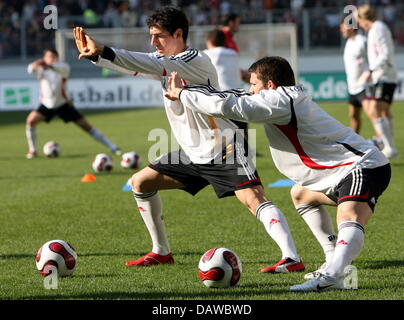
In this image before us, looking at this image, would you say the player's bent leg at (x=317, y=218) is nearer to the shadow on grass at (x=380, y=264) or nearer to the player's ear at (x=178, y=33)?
the shadow on grass at (x=380, y=264)

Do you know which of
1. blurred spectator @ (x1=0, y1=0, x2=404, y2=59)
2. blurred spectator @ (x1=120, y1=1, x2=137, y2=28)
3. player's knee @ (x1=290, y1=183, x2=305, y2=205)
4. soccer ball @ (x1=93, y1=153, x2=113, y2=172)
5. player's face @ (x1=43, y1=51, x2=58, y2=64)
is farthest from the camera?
blurred spectator @ (x1=120, y1=1, x2=137, y2=28)

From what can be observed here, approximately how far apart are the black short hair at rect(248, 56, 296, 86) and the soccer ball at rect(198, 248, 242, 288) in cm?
126

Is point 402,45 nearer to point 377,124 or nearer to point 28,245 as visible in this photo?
point 377,124

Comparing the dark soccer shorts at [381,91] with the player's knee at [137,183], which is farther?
the dark soccer shorts at [381,91]

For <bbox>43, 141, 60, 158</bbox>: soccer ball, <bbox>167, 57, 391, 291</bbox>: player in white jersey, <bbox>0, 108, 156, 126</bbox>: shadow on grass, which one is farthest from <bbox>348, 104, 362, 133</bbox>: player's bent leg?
<bbox>0, 108, 156, 126</bbox>: shadow on grass

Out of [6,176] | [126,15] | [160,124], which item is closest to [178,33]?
[6,176]

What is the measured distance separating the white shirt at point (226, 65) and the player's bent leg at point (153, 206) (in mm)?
6674

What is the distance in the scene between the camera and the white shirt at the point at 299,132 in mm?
5535

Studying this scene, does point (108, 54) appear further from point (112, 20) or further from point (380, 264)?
point (112, 20)

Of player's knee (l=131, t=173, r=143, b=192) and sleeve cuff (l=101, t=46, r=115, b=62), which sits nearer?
sleeve cuff (l=101, t=46, r=115, b=62)

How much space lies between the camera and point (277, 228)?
638 centimetres

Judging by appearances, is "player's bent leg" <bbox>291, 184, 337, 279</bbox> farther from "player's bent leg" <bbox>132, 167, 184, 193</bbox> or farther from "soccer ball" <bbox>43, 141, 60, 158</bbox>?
"soccer ball" <bbox>43, 141, 60, 158</bbox>

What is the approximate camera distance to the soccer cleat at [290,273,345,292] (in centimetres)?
548

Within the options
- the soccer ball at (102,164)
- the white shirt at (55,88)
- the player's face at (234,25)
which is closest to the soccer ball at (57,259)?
the soccer ball at (102,164)
